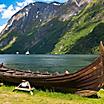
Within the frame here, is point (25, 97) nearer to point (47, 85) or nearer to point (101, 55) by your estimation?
point (47, 85)

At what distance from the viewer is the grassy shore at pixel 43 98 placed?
26906mm

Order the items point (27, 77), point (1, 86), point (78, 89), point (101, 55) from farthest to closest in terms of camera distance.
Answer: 1. point (1, 86)
2. point (27, 77)
3. point (78, 89)
4. point (101, 55)

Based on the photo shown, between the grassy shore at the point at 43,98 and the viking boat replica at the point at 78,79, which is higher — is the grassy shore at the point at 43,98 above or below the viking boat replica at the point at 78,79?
below

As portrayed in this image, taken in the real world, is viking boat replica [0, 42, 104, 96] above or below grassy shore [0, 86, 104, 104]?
above

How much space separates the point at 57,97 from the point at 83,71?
358 centimetres

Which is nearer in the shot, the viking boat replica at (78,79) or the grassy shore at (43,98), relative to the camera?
the grassy shore at (43,98)

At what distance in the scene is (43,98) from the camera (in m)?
29.0

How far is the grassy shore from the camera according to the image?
88.3ft

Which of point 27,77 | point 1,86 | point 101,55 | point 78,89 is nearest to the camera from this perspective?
point 101,55

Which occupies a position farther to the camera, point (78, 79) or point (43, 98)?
point (78, 79)

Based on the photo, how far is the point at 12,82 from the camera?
36500mm

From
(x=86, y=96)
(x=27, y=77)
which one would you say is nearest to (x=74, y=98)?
(x=86, y=96)

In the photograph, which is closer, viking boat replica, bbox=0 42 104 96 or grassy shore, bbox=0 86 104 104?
grassy shore, bbox=0 86 104 104

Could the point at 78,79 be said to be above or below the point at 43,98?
above
